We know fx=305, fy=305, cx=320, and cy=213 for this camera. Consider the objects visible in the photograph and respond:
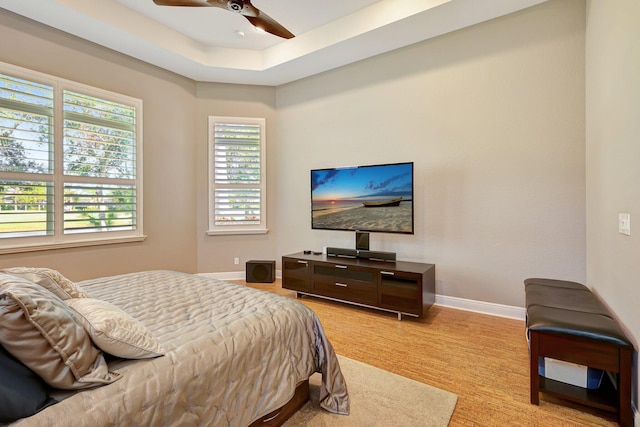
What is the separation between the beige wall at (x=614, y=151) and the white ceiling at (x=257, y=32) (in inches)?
43.2

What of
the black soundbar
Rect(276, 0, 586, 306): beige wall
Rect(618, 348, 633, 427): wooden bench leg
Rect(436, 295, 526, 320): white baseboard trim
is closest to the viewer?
Rect(618, 348, 633, 427): wooden bench leg

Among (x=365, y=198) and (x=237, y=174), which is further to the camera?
(x=237, y=174)

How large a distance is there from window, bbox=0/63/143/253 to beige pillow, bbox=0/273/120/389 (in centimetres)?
283

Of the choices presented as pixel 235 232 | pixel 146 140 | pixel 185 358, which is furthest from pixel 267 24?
pixel 235 232

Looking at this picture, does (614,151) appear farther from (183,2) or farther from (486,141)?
(183,2)

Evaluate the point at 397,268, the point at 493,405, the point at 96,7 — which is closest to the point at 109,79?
the point at 96,7

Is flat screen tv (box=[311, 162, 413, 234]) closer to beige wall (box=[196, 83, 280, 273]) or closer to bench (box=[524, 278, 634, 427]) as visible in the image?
beige wall (box=[196, 83, 280, 273])

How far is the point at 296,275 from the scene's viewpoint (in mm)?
3947

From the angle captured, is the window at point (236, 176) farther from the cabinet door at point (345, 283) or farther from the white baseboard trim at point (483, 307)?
the white baseboard trim at point (483, 307)

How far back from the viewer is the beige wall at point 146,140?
10.5 feet

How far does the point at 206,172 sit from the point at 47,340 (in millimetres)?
4062

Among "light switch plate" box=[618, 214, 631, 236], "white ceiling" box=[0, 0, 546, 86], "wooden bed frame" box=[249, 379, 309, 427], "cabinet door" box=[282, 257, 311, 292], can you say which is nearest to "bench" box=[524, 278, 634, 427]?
"light switch plate" box=[618, 214, 631, 236]

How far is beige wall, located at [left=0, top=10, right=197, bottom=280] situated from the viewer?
10.5ft

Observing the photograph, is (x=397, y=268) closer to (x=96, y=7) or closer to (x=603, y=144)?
(x=603, y=144)
